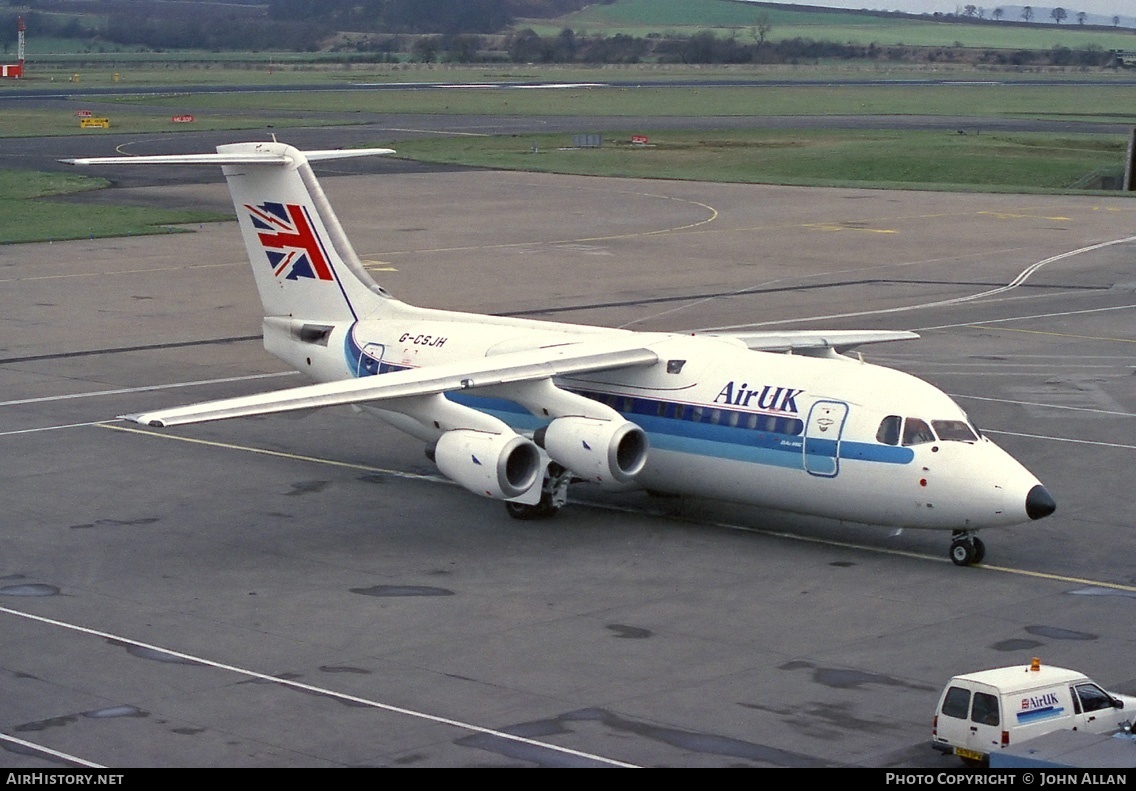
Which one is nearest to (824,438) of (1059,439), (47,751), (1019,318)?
(1059,439)

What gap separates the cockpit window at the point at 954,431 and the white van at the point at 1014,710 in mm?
7894

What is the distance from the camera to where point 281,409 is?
25.9 metres

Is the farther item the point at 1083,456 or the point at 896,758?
the point at 1083,456

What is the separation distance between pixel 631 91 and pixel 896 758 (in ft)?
507

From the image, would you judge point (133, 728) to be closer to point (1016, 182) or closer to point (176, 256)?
point (176, 256)

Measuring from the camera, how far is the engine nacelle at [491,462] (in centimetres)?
2747

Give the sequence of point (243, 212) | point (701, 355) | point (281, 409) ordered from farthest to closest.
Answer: point (243, 212) < point (701, 355) < point (281, 409)

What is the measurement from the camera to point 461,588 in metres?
24.8

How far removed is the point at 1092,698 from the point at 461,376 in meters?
12.8

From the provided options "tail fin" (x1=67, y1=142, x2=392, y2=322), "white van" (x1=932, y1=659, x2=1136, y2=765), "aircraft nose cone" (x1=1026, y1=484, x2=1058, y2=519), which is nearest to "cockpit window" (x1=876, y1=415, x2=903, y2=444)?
"aircraft nose cone" (x1=1026, y1=484, x2=1058, y2=519)

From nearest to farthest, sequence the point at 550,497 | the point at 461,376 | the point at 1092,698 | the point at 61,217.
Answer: the point at 1092,698, the point at 461,376, the point at 550,497, the point at 61,217

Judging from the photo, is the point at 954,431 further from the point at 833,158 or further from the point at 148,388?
the point at 833,158

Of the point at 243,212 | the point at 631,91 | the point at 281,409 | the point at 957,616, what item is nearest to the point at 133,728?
the point at 281,409

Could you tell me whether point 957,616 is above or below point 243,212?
below
